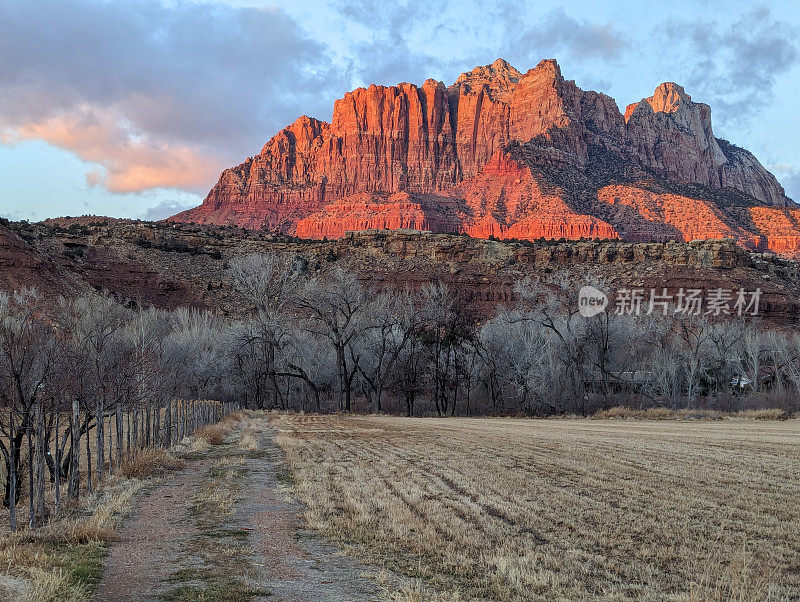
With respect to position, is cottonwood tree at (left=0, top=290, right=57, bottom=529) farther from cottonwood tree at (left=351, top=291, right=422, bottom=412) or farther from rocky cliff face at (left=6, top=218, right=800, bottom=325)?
rocky cliff face at (left=6, top=218, right=800, bottom=325)

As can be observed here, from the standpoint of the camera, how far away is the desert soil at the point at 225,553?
7.36 meters

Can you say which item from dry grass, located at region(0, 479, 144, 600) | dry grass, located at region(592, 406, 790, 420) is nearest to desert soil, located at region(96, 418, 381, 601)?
dry grass, located at region(0, 479, 144, 600)

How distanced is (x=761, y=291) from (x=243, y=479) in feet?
258

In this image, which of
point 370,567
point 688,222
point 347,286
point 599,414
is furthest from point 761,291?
point 370,567

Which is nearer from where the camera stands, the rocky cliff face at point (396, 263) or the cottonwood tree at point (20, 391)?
the cottonwood tree at point (20, 391)

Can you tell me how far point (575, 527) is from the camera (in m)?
9.88

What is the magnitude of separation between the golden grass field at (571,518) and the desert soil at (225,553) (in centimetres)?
60

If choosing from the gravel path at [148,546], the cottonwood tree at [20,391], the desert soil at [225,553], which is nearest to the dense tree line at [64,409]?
the cottonwood tree at [20,391]

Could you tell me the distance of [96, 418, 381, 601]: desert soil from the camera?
7359 mm

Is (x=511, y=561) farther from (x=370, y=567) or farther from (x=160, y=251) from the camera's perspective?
(x=160, y=251)

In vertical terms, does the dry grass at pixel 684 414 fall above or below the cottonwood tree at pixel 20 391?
below
